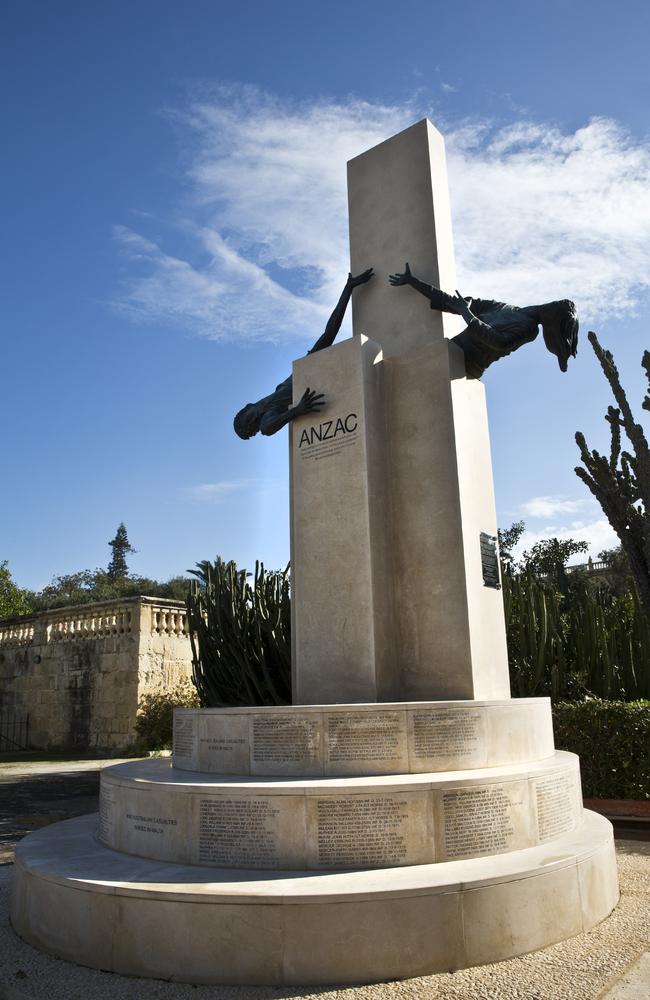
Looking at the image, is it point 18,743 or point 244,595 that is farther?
Answer: point 18,743

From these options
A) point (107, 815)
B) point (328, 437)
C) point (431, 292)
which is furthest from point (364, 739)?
point (431, 292)

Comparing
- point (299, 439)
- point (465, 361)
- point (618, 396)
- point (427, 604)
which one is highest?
point (618, 396)

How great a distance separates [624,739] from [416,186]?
635cm

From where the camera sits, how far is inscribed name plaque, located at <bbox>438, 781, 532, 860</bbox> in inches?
165

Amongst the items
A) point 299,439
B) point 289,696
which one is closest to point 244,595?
point 289,696

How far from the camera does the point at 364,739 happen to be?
4746 millimetres

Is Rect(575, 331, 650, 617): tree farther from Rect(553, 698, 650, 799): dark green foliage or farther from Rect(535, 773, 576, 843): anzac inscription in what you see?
Rect(535, 773, 576, 843): anzac inscription

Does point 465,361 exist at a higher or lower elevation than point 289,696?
higher

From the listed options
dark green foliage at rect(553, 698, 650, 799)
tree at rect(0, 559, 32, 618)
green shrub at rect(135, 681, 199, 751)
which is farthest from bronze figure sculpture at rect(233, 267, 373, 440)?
tree at rect(0, 559, 32, 618)

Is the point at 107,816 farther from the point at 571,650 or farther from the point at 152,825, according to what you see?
the point at 571,650

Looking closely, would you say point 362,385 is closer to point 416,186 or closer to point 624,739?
point 416,186

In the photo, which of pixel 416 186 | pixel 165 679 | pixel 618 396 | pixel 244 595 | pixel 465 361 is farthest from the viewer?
pixel 165 679

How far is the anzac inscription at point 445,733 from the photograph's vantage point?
4781 mm

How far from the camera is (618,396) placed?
12227mm
